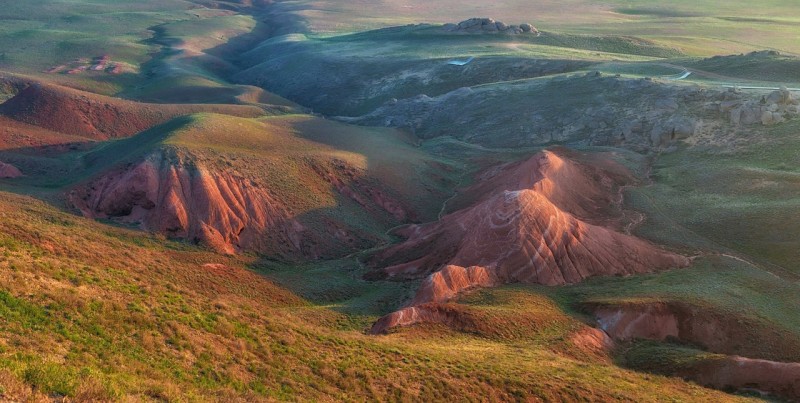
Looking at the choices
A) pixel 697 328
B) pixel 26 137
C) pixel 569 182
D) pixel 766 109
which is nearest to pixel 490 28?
pixel 766 109

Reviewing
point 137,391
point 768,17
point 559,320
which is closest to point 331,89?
point 559,320

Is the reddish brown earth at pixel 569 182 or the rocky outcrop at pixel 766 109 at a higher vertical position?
the rocky outcrop at pixel 766 109

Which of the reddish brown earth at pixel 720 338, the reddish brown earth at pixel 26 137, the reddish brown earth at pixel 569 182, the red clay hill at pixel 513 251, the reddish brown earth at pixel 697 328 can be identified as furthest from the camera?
the reddish brown earth at pixel 26 137

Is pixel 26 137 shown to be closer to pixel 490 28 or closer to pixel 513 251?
pixel 513 251

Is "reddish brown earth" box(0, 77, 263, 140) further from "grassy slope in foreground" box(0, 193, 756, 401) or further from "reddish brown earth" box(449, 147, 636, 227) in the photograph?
"grassy slope in foreground" box(0, 193, 756, 401)

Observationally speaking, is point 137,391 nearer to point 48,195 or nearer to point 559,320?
point 559,320

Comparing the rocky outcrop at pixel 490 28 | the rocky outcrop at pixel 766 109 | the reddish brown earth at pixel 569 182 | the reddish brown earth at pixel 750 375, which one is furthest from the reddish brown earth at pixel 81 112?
the reddish brown earth at pixel 750 375

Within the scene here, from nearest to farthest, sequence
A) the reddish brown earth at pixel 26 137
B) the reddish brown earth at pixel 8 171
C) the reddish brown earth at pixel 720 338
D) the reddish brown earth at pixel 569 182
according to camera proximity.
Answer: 1. the reddish brown earth at pixel 720 338
2. the reddish brown earth at pixel 569 182
3. the reddish brown earth at pixel 8 171
4. the reddish brown earth at pixel 26 137

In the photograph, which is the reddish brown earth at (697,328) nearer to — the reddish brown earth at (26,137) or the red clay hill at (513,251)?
the red clay hill at (513,251)
